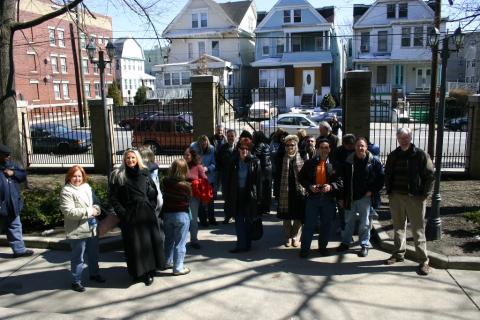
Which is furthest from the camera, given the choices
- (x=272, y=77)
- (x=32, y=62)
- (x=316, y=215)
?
(x=32, y=62)

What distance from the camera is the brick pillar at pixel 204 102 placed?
12.1 m

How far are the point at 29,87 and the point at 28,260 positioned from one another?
42.6 m

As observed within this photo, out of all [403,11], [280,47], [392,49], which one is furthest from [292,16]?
[403,11]

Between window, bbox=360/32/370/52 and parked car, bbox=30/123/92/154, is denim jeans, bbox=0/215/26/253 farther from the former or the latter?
window, bbox=360/32/370/52

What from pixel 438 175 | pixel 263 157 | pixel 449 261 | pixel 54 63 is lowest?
pixel 449 261

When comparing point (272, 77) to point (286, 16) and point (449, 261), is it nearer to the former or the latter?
point (286, 16)

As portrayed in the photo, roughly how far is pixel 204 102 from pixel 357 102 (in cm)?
406

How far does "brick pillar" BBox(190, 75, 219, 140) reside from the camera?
12.1 meters

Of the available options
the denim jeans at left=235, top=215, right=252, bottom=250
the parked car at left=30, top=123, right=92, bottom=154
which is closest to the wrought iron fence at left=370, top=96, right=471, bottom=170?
the denim jeans at left=235, top=215, right=252, bottom=250

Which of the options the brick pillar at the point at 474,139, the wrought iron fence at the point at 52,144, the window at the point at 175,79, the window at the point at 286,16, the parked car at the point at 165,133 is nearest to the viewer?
the brick pillar at the point at 474,139

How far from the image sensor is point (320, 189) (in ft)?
21.2

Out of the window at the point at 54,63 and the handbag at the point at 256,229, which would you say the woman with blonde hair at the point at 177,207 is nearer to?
the handbag at the point at 256,229

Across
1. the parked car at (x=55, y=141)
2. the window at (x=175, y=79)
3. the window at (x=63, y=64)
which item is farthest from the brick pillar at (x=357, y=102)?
the window at (x=63, y=64)

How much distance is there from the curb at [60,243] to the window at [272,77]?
3626 cm
